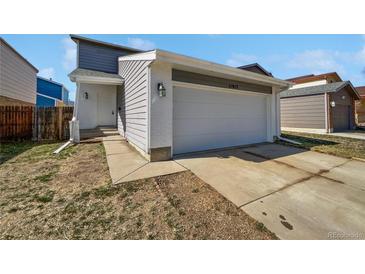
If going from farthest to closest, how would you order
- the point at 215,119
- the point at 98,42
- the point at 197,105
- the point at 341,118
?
the point at 341,118 < the point at 98,42 < the point at 215,119 < the point at 197,105

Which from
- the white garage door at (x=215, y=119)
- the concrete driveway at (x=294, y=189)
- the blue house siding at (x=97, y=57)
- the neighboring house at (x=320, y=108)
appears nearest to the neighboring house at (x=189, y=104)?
the white garage door at (x=215, y=119)

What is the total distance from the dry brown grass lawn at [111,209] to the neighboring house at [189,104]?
1.55 m

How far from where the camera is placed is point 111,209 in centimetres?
224

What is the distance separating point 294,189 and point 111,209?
2897 mm

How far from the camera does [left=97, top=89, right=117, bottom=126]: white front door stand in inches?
345

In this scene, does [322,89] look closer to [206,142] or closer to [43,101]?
[206,142]

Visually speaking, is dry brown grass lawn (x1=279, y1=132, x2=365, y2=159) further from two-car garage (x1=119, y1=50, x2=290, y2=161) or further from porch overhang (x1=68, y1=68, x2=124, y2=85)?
porch overhang (x1=68, y1=68, x2=124, y2=85)

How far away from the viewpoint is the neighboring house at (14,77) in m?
9.37

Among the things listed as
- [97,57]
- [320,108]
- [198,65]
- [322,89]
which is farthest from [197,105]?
[322,89]

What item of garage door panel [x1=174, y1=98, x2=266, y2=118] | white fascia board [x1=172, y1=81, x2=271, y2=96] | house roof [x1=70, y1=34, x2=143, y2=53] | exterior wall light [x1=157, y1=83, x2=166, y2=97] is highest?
house roof [x1=70, y1=34, x2=143, y2=53]

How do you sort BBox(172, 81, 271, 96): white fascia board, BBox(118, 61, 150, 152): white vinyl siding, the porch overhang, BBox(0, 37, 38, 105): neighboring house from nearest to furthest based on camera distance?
BBox(118, 61, 150, 152): white vinyl siding → BBox(172, 81, 271, 96): white fascia board → the porch overhang → BBox(0, 37, 38, 105): neighboring house

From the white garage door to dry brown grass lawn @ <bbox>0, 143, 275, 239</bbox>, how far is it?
1879 millimetres

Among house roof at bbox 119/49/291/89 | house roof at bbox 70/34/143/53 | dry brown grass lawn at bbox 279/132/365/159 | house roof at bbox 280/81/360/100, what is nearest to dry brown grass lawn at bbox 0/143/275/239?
house roof at bbox 119/49/291/89
